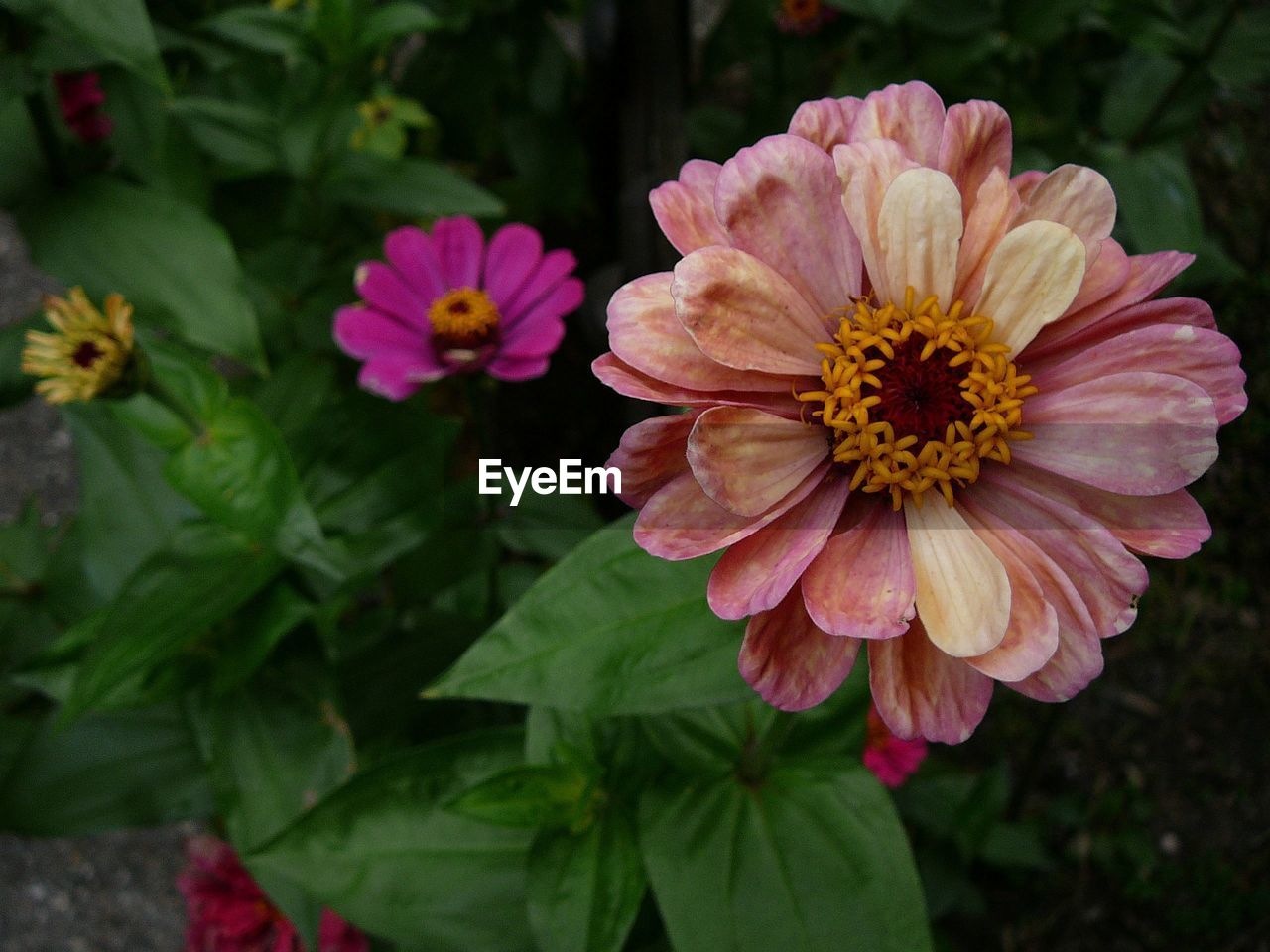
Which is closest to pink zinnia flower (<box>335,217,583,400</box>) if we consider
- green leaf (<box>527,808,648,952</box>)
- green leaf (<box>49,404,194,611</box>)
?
green leaf (<box>49,404,194,611</box>)

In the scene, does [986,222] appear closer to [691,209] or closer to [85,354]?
[691,209]

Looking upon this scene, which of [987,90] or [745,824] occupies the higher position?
[987,90]

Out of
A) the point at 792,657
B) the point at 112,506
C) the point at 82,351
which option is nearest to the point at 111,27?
the point at 82,351

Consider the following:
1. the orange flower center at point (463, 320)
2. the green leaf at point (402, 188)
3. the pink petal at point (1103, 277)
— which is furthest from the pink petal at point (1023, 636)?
the green leaf at point (402, 188)

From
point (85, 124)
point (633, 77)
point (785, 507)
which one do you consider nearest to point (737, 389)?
point (785, 507)

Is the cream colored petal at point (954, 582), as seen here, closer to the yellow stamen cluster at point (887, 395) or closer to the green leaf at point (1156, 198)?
the yellow stamen cluster at point (887, 395)

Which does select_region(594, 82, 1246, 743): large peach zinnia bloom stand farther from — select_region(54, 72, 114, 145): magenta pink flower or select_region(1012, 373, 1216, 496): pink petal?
select_region(54, 72, 114, 145): magenta pink flower

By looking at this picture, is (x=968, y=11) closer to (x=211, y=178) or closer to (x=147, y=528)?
(x=211, y=178)
